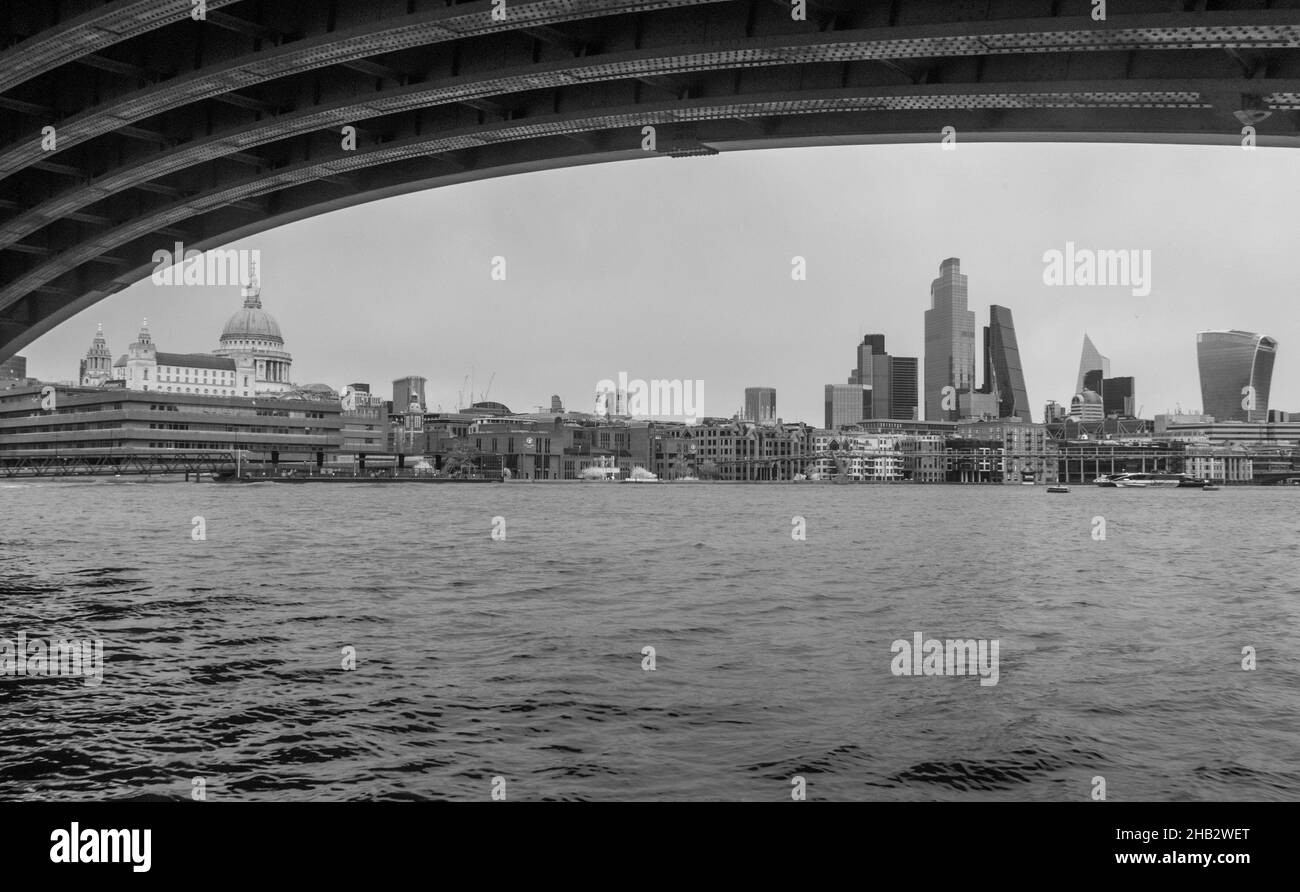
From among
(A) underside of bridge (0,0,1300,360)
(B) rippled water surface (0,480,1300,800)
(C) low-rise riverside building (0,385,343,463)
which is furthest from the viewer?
(C) low-rise riverside building (0,385,343,463)

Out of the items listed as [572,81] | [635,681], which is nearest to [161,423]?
[572,81]

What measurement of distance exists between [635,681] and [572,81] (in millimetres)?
10725

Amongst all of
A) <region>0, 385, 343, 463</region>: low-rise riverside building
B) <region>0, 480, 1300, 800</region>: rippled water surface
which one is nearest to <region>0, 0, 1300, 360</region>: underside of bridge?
<region>0, 480, 1300, 800</region>: rippled water surface

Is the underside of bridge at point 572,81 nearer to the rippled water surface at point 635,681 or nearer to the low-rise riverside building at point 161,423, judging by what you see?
the rippled water surface at point 635,681

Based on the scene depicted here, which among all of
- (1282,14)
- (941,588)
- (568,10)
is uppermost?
(568,10)

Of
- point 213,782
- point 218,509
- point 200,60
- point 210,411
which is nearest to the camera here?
point 213,782

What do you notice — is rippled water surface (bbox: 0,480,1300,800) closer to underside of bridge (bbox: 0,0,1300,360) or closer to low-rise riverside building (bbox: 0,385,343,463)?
underside of bridge (bbox: 0,0,1300,360)

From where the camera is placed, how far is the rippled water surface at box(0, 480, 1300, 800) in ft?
33.7

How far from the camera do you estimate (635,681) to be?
14.7m

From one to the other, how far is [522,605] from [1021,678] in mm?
11335

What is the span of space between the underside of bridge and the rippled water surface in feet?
30.3

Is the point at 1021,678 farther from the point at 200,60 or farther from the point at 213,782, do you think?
the point at 200,60
